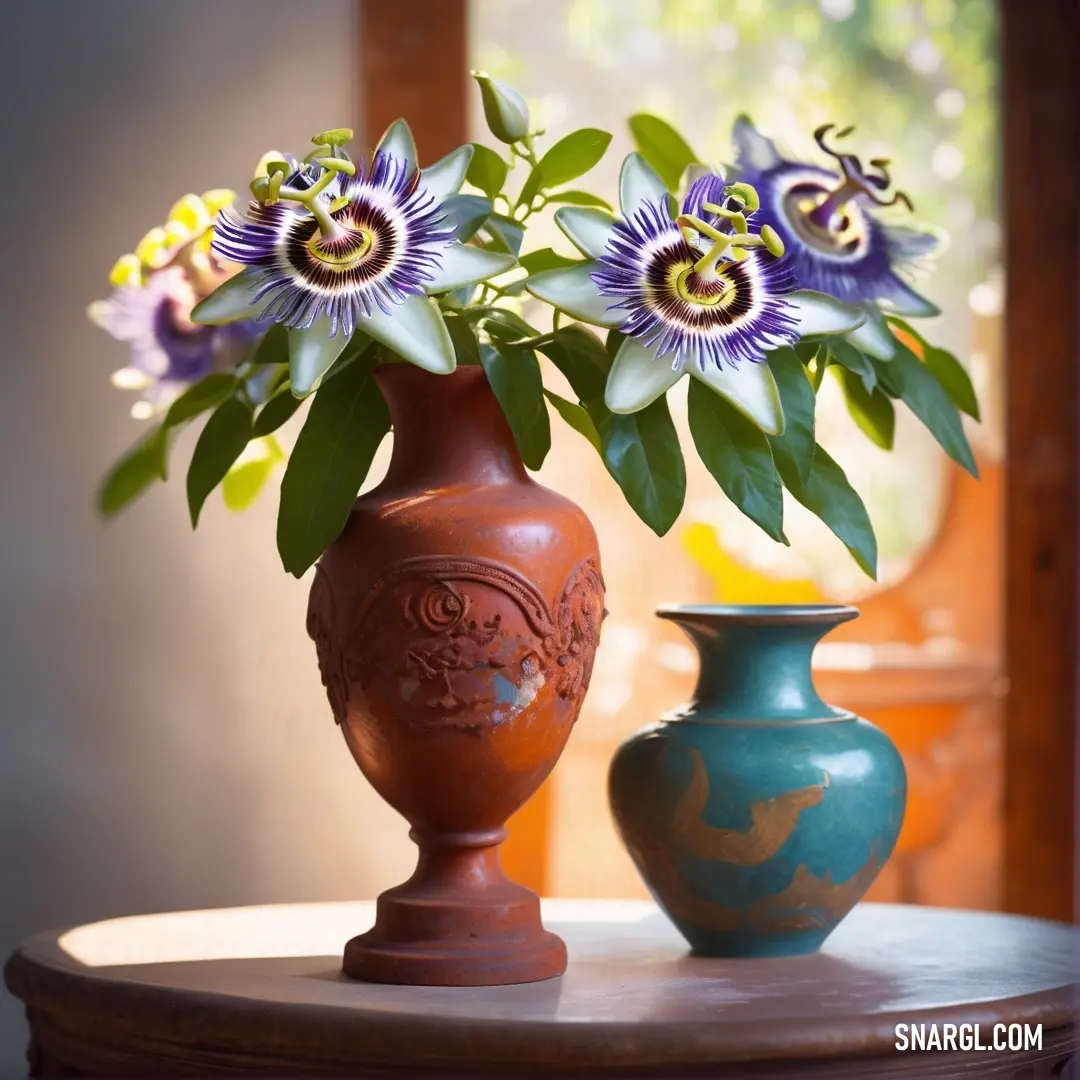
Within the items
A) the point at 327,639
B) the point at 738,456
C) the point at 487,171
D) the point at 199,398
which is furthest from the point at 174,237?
the point at 738,456

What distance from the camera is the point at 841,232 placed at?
3.59 feet

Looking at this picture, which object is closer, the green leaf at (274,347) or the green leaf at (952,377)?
the green leaf at (274,347)

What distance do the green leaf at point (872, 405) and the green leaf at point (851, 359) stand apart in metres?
0.07

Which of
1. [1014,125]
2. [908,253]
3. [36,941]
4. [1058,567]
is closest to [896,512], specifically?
[1058,567]

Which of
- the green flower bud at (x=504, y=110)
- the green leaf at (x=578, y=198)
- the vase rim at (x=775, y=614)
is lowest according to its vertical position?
the vase rim at (x=775, y=614)

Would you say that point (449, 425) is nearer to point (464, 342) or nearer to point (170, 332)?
point (464, 342)

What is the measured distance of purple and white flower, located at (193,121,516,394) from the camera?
0.90 metres

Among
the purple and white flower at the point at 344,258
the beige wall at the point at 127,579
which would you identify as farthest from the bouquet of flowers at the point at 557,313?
the beige wall at the point at 127,579

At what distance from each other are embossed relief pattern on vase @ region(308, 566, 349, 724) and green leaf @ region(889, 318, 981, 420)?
50 cm

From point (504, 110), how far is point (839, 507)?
339 millimetres

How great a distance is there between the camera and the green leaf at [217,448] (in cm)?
104

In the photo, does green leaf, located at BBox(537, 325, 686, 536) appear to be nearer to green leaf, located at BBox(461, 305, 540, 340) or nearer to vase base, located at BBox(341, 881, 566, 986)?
green leaf, located at BBox(461, 305, 540, 340)

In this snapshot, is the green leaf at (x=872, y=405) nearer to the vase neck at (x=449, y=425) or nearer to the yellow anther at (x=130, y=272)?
the vase neck at (x=449, y=425)

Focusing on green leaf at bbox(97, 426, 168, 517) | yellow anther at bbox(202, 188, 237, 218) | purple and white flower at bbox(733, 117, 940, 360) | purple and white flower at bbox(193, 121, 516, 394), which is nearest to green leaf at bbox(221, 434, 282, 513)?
green leaf at bbox(97, 426, 168, 517)
